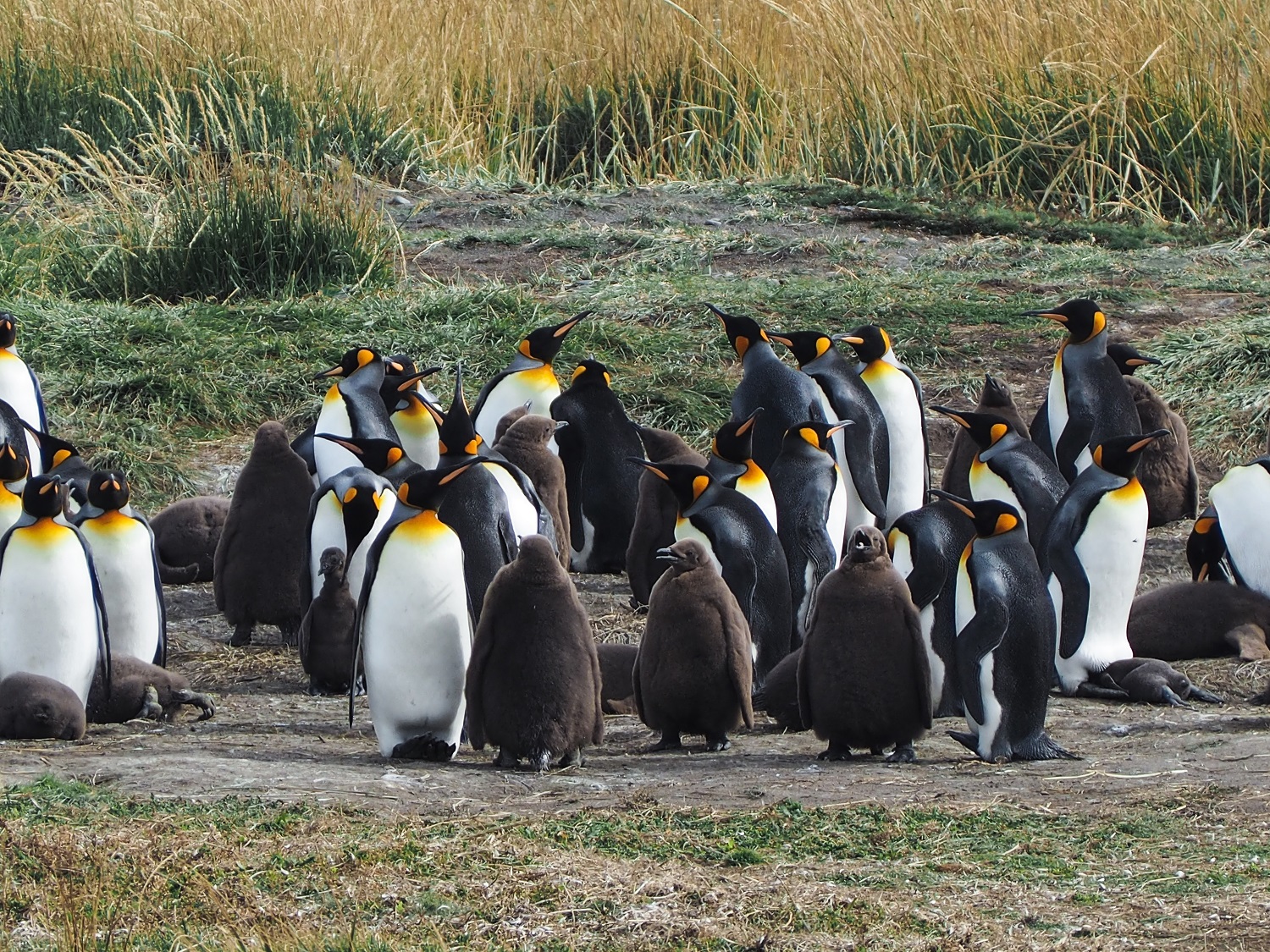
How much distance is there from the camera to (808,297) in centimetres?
1209

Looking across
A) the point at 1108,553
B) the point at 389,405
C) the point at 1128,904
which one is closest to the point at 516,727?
the point at 1128,904

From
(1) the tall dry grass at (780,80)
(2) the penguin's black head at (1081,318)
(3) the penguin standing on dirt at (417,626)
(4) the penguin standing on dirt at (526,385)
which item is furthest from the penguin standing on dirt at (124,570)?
(1) the tall dry grass at (780,80)

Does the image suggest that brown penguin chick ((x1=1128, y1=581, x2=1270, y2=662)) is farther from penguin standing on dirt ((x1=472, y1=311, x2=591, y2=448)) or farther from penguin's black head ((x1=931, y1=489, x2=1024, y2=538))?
penguin standing on dirt ((x1=472, y1=311, x2=591, y2=448))

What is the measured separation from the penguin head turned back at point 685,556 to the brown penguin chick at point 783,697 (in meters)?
0.57

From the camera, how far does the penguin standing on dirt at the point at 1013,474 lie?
26.3 ft

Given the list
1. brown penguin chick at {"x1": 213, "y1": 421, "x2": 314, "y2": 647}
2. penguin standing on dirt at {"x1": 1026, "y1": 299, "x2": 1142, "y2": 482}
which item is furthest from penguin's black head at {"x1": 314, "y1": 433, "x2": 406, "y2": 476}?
penguin standing on dirt at {"x1": 1026, "y1": 299, "x2": 1142, "y2": 482}

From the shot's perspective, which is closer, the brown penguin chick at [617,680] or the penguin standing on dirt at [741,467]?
the brown penguin chick at [617,680]

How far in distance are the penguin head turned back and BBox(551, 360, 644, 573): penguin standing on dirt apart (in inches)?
112

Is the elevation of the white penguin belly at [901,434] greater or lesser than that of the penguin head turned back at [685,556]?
greater

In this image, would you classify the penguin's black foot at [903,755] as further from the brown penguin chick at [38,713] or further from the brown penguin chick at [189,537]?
the brown penguin chick at [189,537]

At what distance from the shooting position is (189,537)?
8.70 metres

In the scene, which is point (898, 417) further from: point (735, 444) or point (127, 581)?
point (127, 581)

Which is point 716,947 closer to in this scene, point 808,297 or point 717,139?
point 808,297

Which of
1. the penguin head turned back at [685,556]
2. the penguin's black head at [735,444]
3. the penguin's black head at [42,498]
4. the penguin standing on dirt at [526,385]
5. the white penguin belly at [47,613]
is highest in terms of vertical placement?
the penguin standing on dirt at [526,385]
